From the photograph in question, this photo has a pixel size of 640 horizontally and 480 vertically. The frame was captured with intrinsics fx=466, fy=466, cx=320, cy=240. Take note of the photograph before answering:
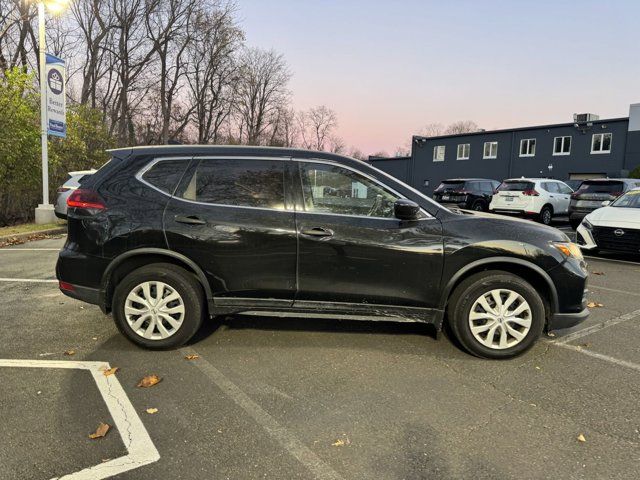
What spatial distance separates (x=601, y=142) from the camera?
33188 mm

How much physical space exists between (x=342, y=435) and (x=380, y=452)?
28cm

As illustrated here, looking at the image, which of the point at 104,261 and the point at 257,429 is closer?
the point at 257,429

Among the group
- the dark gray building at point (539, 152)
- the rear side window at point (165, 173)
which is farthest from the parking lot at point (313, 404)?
the dark gray building at point (539, 152)

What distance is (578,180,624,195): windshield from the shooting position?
1325 centimetres

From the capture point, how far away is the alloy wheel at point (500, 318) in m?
4.03

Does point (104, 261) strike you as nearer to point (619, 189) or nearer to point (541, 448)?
point (541, 448)

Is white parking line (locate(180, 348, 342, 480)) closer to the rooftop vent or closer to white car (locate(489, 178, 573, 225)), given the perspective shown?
white car (locate(489, 178, 573, 225))

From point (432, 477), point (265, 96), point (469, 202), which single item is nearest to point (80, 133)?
point (469, 202)

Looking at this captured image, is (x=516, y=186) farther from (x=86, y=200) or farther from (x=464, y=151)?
(x=464, y=151)

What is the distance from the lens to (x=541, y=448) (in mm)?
2795

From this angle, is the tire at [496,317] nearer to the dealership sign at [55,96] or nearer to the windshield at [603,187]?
the windshield at [603,187]

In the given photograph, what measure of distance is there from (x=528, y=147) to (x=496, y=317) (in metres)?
37.1

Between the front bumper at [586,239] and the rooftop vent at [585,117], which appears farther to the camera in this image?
the rooftop vent at [585,117]

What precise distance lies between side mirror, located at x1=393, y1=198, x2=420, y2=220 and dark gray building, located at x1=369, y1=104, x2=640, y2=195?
33.1 meters
